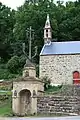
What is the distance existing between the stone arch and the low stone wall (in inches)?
36.1

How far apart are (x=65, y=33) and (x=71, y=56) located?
59.9ft

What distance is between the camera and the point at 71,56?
4700cm

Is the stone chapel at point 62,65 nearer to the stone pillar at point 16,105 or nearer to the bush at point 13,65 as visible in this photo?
the bush at point 13,65

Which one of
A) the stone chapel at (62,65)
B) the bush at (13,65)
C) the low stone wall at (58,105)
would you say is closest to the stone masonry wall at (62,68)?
the stone chapel at (62,65)

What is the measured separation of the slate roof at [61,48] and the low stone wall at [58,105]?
16896 mm

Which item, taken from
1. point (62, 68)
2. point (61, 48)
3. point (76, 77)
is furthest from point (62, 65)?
point (61, 48)

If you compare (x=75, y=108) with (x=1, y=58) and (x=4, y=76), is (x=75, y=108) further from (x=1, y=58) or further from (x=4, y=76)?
(x=1, y=58)

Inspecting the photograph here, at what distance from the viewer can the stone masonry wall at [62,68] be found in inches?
1844

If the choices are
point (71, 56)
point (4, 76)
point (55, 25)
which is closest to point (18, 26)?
point (55, 25)

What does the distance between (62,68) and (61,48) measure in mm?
3050

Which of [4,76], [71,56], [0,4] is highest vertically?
[0,4]

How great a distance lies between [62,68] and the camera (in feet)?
154

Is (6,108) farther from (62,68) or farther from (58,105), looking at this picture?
(62,68)

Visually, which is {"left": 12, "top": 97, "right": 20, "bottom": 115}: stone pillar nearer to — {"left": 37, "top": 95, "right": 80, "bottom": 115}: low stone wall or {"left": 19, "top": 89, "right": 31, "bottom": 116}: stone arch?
{"left": 19, "top": 89, "right": 31, "bottom": 116}: stone arch
